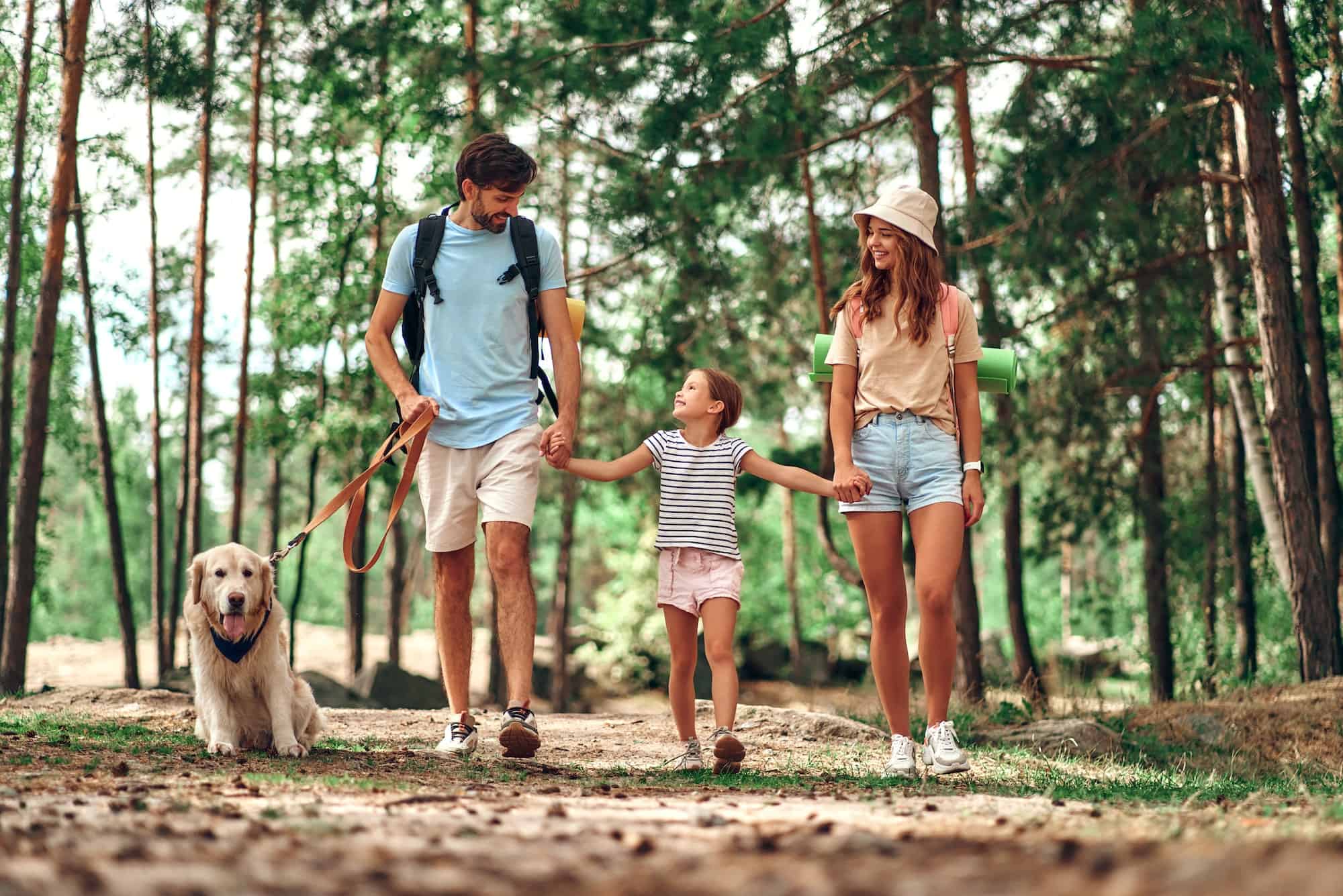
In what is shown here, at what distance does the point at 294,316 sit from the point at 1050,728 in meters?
12.1

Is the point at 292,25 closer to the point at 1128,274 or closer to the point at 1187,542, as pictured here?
the point at 1128,274

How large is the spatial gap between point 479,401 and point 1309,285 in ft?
30.1

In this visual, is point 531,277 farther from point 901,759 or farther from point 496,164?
point 901,759

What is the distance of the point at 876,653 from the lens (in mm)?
6152

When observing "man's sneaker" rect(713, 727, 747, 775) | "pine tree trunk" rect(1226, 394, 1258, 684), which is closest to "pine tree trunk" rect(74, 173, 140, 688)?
"man's sneaker" rect(713, 727, 747, 775)

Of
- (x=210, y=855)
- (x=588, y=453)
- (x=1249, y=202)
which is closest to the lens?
(x=210, y=855)

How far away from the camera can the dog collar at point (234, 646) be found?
5750 millimetres

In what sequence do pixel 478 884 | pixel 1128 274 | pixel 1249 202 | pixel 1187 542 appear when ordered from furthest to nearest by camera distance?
pixel 1187 542
pixel 1128 274
pixel 1249 202
pixel 478 884

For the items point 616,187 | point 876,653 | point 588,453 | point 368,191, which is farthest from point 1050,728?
point 588,453

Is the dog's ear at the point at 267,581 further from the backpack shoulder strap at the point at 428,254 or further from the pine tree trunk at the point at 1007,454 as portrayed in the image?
the pine tree trunk at the point at 1007,454

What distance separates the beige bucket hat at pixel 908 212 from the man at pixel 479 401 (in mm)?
A: 1684

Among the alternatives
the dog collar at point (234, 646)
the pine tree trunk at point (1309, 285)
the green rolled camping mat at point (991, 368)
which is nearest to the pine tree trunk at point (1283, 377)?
the pine tree trunk at point (1309, 285)

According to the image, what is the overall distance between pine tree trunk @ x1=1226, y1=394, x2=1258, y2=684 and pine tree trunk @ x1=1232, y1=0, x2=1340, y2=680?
5656 millimetres

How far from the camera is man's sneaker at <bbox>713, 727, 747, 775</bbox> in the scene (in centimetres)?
570
